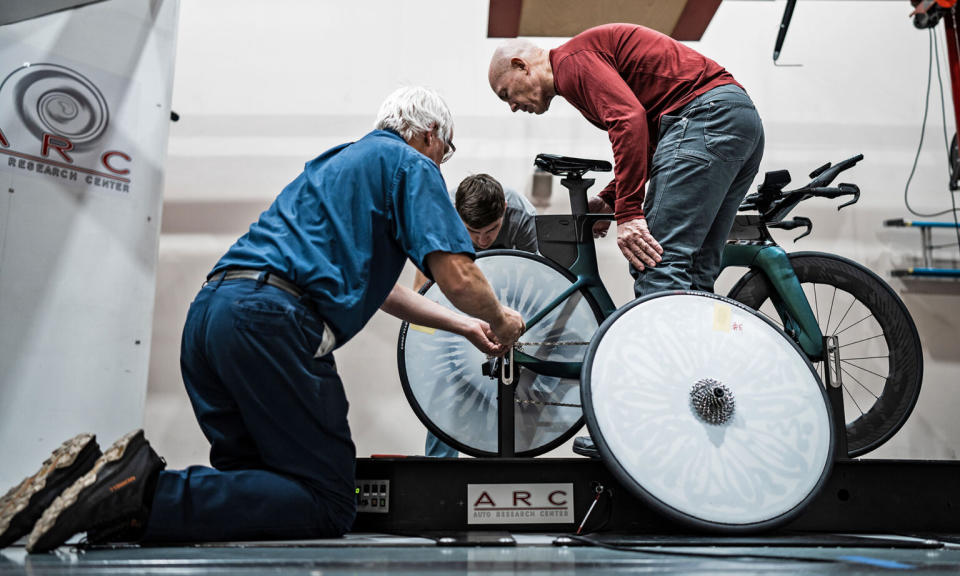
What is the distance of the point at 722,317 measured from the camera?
1.69 metres

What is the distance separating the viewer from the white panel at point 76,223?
6.98 feet

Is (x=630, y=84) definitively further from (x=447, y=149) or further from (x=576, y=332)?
(x=576, y=332)

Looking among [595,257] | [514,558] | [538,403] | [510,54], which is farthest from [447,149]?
[514,558]

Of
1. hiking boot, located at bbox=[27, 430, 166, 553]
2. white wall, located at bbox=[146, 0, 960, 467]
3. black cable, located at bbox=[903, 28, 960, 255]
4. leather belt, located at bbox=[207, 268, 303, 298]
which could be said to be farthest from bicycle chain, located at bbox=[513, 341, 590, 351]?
black cable, located at bbox=[903, 28, 960, 255]

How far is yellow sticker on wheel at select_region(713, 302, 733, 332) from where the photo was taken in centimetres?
168

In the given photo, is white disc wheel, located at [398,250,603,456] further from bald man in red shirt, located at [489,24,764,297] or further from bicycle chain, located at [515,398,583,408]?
bald man in red shirt, located at [489,24,764,297]

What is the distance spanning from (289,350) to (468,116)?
2.53m

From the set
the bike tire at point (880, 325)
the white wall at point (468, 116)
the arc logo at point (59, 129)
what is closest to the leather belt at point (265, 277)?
the arc logo at point (59, 129)

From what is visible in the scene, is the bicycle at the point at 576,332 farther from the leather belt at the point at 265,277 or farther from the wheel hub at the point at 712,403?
the leather belt at the point at 265,277

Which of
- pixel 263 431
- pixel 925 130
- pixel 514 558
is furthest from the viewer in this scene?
pixel 925 130

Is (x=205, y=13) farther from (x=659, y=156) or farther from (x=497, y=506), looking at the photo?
(x=497, y=506)

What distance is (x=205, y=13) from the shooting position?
3672 mm

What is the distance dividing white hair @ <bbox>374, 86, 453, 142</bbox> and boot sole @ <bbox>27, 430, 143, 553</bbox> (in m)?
0.92

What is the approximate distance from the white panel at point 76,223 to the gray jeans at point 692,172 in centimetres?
178
